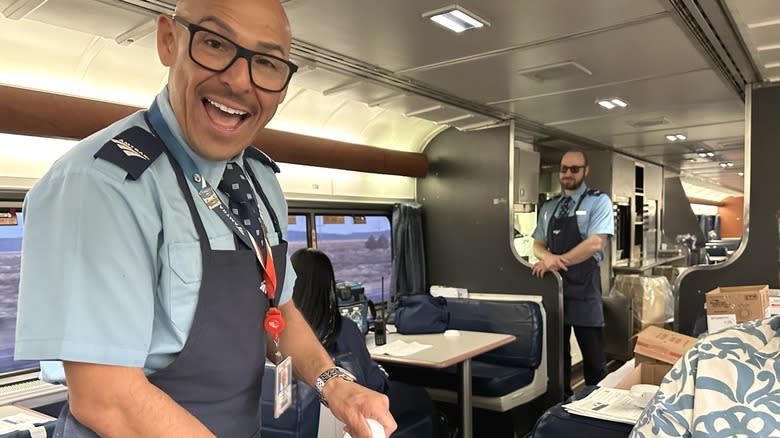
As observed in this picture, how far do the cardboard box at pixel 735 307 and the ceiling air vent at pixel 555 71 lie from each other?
1565 millimetres

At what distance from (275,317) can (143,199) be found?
0.41 metres

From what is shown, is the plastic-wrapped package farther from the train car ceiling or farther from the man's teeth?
the man's teeth

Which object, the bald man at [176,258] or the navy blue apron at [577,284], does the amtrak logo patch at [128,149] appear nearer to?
the bald man at [176,258]

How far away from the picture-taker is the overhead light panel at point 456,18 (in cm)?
256

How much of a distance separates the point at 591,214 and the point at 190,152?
428 cm

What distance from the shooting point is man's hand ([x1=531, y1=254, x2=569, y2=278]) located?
4891 millimetres

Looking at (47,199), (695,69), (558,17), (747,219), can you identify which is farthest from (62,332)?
(747,219)

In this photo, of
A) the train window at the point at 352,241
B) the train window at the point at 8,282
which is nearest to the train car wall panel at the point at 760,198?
the train window at the point at 352,241

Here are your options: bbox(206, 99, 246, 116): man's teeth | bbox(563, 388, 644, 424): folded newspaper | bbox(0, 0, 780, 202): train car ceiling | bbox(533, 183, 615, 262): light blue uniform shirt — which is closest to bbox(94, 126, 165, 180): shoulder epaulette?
bbox(206, 99, 246, 116): man's teeth

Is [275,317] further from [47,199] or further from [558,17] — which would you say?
[558,17]

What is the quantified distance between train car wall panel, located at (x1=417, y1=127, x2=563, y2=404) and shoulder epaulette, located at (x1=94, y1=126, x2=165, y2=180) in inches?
168

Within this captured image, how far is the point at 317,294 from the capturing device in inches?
124

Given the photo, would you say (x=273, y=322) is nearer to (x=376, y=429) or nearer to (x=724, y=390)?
(x=376, y=429)

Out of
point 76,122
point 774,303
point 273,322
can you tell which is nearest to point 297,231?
point 76,122
